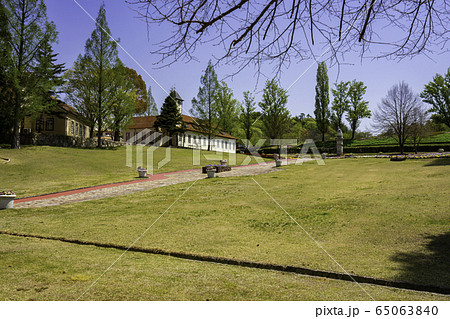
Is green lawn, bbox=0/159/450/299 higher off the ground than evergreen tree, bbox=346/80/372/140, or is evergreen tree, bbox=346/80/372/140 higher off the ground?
evergreen tree, bbox=346/80/372/140

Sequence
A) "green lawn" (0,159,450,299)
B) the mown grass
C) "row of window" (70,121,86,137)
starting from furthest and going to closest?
"row of window" (70,121,86,137)
"green lawn" (0,159,450,299)
the mown grass

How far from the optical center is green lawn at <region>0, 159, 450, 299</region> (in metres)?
5.27

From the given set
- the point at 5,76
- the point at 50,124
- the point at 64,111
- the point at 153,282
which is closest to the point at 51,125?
the point at 50,124

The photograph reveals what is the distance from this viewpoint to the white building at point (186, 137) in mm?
59219

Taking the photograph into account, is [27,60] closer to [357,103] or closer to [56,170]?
[56,170]

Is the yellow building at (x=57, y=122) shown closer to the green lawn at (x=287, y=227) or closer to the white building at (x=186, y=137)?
the white building at (x=186, y=137)

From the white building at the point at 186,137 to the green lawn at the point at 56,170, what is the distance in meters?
22.4

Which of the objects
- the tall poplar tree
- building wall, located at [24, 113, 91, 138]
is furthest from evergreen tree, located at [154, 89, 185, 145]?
the tall poplar tree

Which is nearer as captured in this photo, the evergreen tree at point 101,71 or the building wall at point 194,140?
the evergreen tree at point 101,71

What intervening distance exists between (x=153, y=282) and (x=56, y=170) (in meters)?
25.0

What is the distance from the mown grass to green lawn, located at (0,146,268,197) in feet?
45.3

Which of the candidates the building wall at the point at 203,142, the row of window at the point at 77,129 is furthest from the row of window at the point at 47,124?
the building wall at the point at 203,142

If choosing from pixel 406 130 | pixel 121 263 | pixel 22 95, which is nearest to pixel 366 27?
pixel 121 263

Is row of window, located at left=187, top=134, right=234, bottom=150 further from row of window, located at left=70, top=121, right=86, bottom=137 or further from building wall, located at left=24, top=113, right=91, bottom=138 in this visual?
building wall, located at left=24, top=113, right=91, bottom=138
